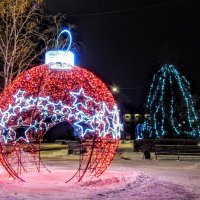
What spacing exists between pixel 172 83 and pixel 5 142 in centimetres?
2021

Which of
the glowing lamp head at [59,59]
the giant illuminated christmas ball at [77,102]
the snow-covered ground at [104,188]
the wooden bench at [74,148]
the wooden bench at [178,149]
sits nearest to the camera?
the snow-covered ground at [104,188]

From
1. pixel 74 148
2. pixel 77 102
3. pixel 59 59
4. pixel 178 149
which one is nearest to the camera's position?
pixel 59 59

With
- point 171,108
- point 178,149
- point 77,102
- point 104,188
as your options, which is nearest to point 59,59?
point 77,102

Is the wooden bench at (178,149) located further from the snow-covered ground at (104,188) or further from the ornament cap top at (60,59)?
the ornament cap top at (60,59)

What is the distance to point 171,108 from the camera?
3231cm

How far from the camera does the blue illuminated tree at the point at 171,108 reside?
104 ft

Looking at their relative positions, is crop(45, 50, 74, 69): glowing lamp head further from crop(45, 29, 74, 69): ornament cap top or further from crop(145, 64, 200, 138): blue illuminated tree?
crop(145, 64, 200, 138): blue illuminated tree

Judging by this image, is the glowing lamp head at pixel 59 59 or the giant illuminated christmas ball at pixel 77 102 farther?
the glowing lamp head at pixel 59 59

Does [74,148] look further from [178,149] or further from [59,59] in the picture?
[59,59]

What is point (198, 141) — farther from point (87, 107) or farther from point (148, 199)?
point (148, 199)

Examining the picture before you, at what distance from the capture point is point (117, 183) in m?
13.2

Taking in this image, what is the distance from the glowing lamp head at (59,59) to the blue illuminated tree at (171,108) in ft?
59.2

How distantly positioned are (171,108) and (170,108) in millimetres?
67

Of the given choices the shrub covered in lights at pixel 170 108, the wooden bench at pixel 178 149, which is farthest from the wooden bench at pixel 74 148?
the wooden bench at pixel 178 149
